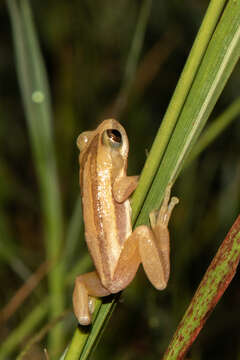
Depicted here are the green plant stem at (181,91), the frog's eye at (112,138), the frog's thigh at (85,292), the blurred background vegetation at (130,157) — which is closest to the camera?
the green plant stem at (181,91)

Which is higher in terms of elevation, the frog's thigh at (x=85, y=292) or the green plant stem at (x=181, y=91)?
the green plant stem at (x=181, y=91)

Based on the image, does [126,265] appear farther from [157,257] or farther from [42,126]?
[42,126]

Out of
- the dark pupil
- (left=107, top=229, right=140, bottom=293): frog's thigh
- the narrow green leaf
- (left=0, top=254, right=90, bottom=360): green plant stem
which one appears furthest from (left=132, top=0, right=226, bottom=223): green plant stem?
(left=0, top=254, right=90, bottom=360): green plant stem

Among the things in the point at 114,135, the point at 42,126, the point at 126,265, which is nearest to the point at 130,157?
the point at 42,126

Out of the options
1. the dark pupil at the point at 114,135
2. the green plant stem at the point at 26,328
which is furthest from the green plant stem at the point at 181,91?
the green plant stem at the point at 26,328

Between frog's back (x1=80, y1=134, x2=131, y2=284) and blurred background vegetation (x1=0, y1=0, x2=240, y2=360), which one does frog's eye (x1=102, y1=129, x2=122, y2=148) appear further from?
blurred background vegetation (x1=0, y1=0, x2=240, y2=360)

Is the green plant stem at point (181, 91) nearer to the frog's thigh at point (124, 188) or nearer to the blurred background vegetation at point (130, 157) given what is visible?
the frog's thigh at point (124, 188)
